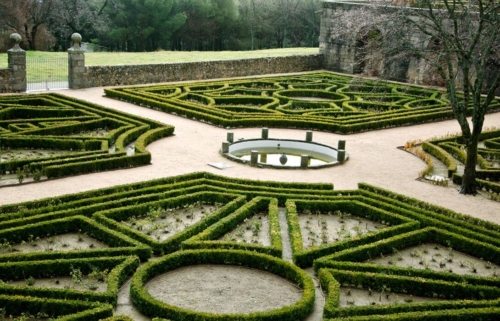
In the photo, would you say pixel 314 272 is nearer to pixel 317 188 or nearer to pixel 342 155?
pixel 317 188

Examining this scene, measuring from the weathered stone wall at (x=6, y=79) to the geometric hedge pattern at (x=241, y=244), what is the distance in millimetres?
13446

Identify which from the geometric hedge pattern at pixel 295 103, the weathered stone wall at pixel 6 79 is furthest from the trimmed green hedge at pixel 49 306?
the weathered stone wall at pixel 6 79

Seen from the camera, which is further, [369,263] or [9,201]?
[9,201]

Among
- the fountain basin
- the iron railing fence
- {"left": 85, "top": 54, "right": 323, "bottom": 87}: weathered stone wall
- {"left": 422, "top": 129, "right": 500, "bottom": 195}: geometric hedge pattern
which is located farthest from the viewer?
{"left": 85, "top": 54, "right": 323, "bottom": 87}: weathered stone wall

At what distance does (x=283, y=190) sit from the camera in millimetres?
16484

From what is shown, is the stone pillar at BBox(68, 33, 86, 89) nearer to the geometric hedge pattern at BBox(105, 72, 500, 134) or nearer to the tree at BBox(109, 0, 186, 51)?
the geometric hedge pattern at BBox(105, 72, 500, 134)

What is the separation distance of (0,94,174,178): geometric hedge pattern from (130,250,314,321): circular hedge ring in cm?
A: 634

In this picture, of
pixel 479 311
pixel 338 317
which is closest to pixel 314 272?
pixel 338 317

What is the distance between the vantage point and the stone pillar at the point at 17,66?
26.8 m

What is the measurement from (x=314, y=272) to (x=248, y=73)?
24692 mm

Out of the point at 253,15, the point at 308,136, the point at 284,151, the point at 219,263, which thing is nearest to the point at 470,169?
the point at 308,136

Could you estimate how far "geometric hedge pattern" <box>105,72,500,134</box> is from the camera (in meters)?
24.4

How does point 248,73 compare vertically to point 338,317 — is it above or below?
above

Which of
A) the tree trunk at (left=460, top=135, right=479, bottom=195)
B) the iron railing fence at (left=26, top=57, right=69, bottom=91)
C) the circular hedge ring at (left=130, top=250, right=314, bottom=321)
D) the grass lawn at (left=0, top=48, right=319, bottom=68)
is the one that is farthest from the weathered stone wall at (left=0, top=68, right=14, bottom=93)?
the tree trunk at (left=460, top=135, right=479, bottom=195)
